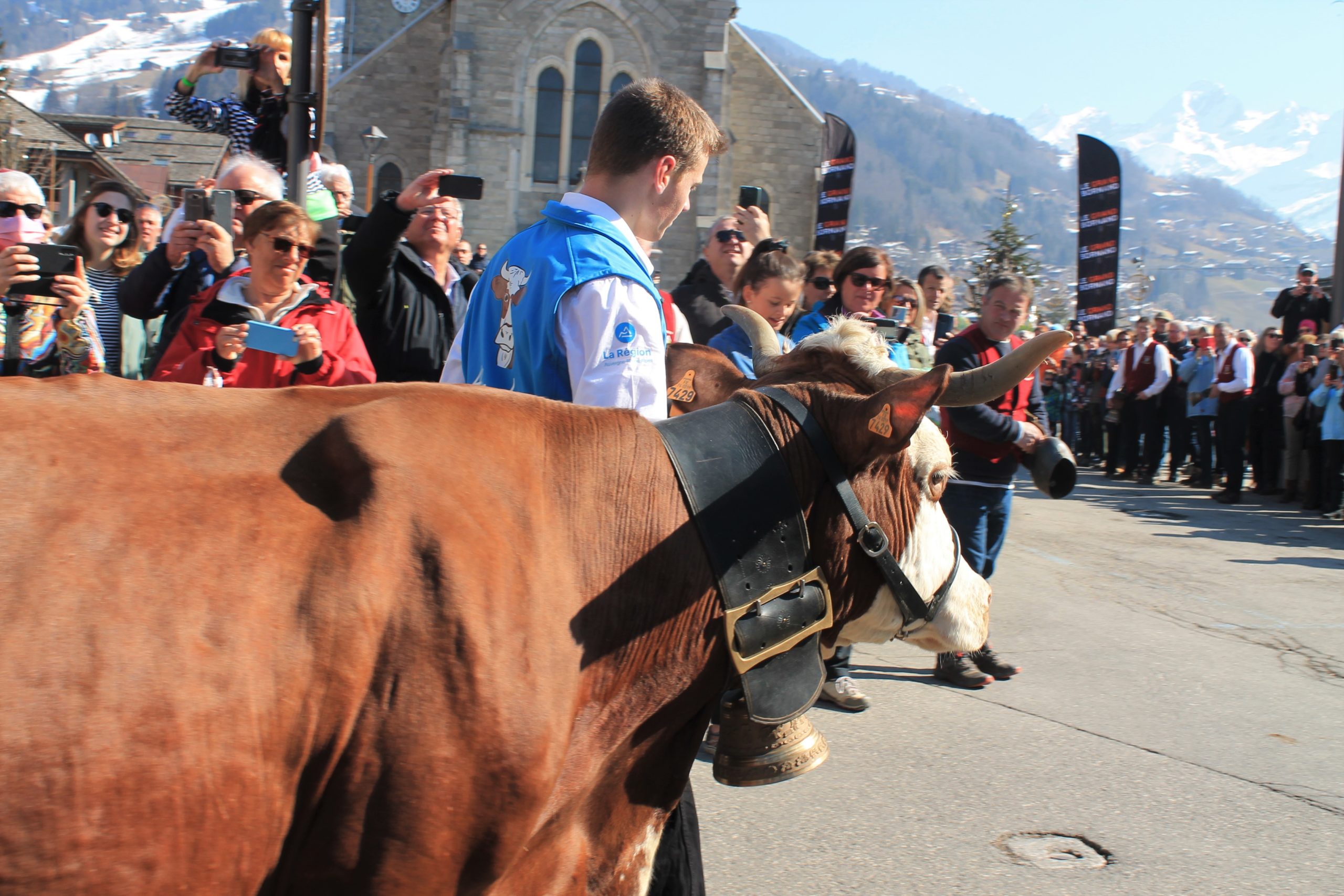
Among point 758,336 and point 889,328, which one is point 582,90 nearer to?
point 889,328

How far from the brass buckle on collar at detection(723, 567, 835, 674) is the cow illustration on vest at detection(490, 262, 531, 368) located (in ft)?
2.93

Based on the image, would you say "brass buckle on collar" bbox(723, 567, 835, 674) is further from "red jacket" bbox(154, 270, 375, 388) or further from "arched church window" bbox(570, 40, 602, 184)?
"arched church window" bbox(570, 40, 602, 184)

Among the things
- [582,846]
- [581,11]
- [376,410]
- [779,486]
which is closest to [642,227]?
[779,486]

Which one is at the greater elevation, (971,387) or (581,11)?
(581,11)

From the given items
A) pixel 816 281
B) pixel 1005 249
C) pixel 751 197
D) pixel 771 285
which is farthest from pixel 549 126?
pixel 771 285

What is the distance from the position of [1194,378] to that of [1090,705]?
1177 cm

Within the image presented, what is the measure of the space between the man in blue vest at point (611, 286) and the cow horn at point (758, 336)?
0.89 feet

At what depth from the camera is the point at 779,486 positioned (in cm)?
193

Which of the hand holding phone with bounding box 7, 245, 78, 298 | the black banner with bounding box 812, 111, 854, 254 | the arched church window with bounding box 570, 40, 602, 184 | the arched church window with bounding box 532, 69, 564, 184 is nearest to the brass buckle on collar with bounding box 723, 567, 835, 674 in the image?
the hand holding phone with bounding box 7, 245, 78, 298

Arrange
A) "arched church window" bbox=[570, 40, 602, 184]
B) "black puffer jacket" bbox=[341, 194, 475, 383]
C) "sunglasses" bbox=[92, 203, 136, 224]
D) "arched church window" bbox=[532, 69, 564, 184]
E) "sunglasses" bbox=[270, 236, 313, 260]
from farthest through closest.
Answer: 1. "arched church window" bbox=[570, 40, 602, 184]
2. "arched church window" bbox=[532, 69, 564, 184]
3. "sunglasses" bbox=[92, 203, 136, 224]
4. "black puffer jacket" bbox=[341, 194, 475, 383]
5. "sunglasses" bbox=[270, 236, 313, 260]

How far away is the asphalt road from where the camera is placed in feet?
11.4

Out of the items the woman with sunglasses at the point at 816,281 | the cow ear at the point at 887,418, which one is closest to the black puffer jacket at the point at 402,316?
the woman with sunglasses at the point at 816,281

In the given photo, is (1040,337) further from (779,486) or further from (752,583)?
(752,583)

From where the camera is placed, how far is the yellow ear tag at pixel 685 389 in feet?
8.18
